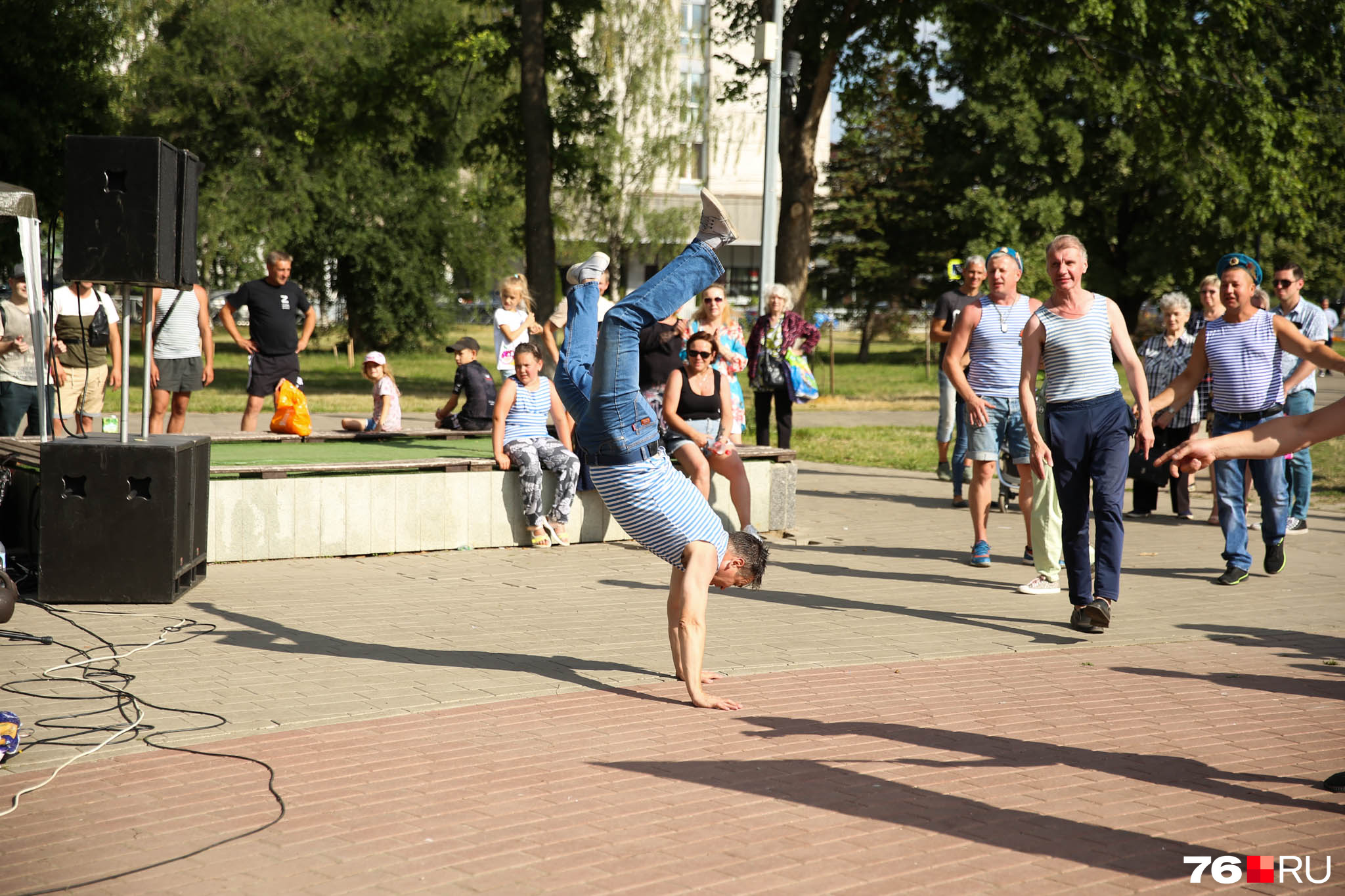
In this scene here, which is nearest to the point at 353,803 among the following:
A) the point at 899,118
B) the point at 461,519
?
the point at 461,519

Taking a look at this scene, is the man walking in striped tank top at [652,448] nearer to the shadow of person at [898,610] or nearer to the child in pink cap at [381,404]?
the shadow of person at [898,610]

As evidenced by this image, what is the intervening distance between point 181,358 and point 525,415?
4.09 metres

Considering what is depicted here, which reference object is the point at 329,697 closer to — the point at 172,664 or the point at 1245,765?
the point at 172,664

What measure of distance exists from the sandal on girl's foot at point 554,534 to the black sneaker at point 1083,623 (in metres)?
4.08

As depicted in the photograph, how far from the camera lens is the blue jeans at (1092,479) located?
7.48 m

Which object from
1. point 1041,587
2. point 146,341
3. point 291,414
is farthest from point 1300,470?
point 146,341

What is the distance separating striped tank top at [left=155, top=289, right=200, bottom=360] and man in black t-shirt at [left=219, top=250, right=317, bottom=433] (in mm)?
343

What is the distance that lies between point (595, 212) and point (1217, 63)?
23.7m

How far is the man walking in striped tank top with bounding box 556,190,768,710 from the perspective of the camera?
18.0 ft

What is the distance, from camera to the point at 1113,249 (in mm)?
45344

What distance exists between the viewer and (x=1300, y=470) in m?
11.3

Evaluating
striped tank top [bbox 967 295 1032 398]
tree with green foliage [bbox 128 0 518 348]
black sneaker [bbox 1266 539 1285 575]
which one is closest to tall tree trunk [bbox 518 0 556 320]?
tree with green foliage [bbox 128 0 518 348]

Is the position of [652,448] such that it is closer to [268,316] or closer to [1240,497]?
[1240,497]

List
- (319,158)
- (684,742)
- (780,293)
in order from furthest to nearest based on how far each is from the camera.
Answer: (319,158), (780,293), (684,742)
